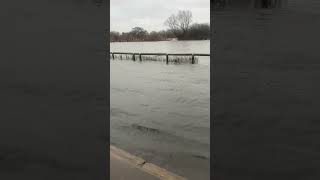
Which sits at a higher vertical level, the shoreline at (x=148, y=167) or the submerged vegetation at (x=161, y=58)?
the submerged vegetation at (x=161, y=58)

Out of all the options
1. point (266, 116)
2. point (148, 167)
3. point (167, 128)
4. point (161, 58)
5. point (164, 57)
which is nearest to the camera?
point (148, 167)

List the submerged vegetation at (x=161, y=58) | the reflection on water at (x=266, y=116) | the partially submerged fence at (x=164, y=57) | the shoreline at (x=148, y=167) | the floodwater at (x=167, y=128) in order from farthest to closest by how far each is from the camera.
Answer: the submerged vegetation at (x=161, y=58) → the partially submerged fence at (x=164, y=57) → the floodwater at (x=167, y=128) → the reflection on water at (x=266, y=116) → the shoreline at (x=148, y=167)

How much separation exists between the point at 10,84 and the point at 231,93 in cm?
585

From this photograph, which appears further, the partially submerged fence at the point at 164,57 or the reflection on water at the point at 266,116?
the partially submerged fence at the point at 164,57

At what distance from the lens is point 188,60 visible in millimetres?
33312

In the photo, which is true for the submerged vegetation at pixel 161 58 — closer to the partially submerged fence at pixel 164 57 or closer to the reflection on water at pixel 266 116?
the partially submerged fence at pixel 164 57

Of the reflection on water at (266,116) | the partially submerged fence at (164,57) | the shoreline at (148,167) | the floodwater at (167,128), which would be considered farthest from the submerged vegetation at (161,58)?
the shoreline at (148,167)

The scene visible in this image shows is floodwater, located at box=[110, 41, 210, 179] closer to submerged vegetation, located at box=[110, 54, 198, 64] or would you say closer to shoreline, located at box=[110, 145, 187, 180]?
shoreline, located at box=[110, 145, 187, 180]

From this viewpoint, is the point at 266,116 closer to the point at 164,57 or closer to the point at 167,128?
the point at 167,128

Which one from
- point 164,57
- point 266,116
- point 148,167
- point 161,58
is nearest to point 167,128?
point 266,116

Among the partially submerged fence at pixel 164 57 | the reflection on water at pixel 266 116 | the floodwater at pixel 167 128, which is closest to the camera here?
the reflection on water at pixel 266 116

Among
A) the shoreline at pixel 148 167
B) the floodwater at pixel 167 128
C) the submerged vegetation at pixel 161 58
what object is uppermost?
the submerged vegetation at pixel 161 58

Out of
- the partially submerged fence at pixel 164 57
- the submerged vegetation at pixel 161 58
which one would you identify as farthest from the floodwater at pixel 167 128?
the submerged vegetation at pixel 161 58

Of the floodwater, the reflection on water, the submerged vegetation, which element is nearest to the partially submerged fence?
the submerged vegetation
